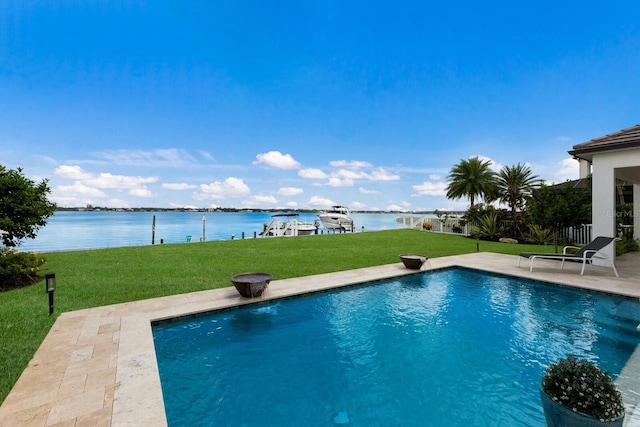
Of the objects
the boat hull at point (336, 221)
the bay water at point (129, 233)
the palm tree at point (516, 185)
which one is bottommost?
the bay water at point (129, 233)

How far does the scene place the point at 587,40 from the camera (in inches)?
498

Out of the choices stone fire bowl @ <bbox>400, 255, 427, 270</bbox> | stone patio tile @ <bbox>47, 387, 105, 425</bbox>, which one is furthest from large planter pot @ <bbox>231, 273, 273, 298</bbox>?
stone fire bowl @ <bbox>400, 255, 427, 270</bbox>

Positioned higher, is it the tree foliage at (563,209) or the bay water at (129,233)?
the tree foliage at (563,209)

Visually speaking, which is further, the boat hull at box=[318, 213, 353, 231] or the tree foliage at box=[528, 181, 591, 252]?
the boat hull at box=[318, 213, 353, 231]

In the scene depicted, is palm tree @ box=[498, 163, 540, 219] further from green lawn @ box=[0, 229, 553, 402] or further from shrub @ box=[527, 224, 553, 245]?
green lawn @ box=[0, 229, 553, 402]

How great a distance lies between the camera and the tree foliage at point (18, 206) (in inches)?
271

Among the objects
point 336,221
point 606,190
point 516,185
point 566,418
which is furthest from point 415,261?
point 336,221

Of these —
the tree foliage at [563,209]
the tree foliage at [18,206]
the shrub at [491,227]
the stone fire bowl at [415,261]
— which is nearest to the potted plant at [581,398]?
the stone fire bowl at [415,261]

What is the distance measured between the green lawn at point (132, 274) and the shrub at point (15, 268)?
1.52 ft

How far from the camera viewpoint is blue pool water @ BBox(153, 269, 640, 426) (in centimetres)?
303

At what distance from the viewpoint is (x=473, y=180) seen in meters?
23.7

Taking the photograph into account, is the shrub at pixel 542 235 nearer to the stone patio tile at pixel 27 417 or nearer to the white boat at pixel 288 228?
the white boat at pixel 288 228

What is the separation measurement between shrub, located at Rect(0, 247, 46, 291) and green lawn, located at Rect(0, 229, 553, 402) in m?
0.46

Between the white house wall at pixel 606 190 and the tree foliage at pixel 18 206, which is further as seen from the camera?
the white house wall at pixel 606 190
